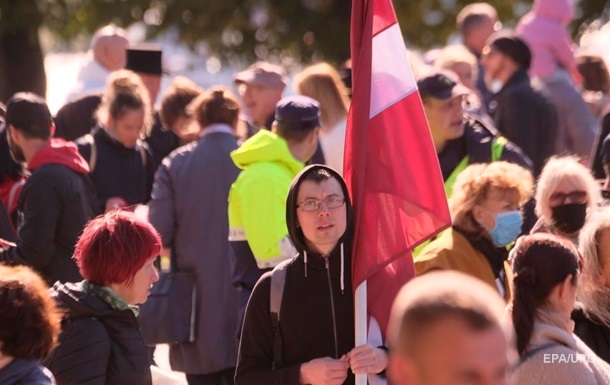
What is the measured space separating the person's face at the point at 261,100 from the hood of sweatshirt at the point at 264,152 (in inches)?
92.0

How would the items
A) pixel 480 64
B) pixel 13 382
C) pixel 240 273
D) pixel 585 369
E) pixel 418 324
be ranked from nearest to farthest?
1. pixel 418 324
2. pixel 13 382
3. pixel 585 369
4. pixel 240 273
5. pixel 480 64

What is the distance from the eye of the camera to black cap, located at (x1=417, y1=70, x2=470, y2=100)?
880 cm

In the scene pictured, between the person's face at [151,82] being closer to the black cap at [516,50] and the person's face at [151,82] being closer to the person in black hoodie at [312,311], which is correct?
the black cap at [516,50]

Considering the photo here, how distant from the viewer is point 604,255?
250 inches

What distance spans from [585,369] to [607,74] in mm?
7004

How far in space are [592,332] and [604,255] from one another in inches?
13.8

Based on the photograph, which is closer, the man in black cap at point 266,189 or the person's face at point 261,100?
the man in black cap at point 266,189

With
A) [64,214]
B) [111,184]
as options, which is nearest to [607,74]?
[111,184]

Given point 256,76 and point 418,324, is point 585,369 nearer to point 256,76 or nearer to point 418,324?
point 418,324

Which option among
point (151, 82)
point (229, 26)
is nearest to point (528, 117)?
point (151, 82)

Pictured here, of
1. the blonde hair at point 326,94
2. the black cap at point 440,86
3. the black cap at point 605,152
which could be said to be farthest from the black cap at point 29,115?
the black cap at point 605,152

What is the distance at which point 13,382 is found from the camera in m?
4.84

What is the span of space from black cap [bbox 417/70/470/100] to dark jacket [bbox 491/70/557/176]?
166cm

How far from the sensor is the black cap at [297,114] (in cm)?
788
